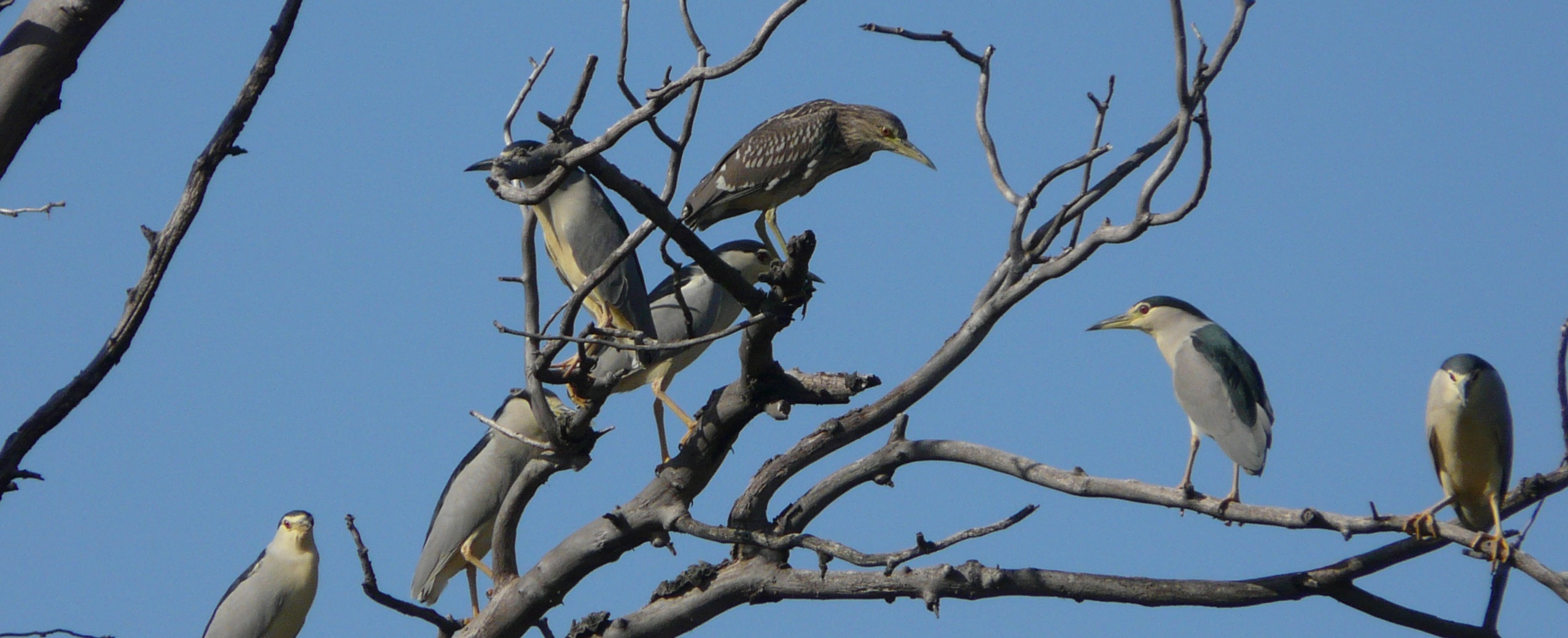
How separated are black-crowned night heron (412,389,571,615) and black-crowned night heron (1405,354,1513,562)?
4.21 m

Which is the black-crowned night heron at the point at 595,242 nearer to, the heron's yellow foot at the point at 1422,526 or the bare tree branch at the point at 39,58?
the bare tree branch at the point at 39,58

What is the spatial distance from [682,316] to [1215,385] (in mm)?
A: 2393

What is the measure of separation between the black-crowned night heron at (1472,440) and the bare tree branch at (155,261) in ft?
13.3

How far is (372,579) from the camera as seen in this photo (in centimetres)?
405

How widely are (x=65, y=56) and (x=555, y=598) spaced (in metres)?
2.52

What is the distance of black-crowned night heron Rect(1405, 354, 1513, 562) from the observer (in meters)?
4.93

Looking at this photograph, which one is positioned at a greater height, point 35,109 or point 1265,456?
point 1265,456

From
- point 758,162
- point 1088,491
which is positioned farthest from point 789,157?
point 1088,491

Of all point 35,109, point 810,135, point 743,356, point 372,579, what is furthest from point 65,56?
point 810,135

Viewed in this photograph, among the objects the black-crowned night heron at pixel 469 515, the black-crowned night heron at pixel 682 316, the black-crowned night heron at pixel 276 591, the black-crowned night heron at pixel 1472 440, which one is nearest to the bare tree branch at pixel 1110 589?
the black-crowned night heron at pixel 1472 440

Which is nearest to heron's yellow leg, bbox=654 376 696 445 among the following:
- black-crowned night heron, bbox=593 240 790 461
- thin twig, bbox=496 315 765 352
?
black-crowned night heron, bbox=593 240 790 461

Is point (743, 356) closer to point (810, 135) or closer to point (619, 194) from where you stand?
point (619, 194)

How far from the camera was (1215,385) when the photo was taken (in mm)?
6016

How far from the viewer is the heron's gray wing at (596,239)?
5234 mm
